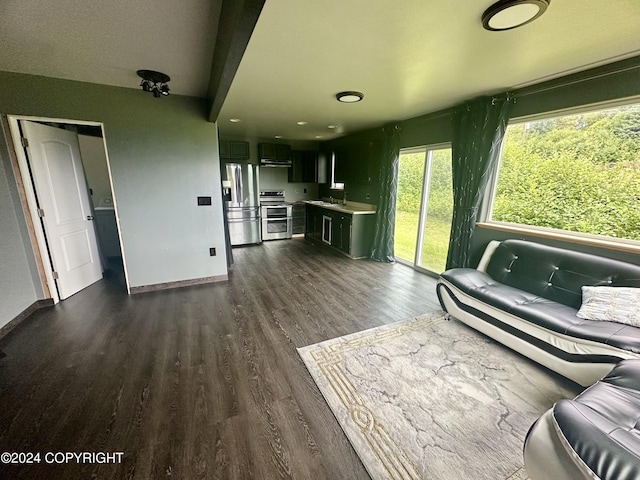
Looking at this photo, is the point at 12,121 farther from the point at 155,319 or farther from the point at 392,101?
the point at 392,101

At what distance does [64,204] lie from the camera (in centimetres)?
316

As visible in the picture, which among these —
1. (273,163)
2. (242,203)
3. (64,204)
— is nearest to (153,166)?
(64,204)

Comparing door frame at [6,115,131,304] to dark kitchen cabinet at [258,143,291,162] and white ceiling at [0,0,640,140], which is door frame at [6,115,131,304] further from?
dark kitchen cabinet at [258,143,291,162]

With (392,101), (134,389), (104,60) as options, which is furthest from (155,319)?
(392,101)

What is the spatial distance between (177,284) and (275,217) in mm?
2946

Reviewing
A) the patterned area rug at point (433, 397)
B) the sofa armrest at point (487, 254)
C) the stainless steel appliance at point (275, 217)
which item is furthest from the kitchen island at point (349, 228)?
the patterned area rug at point (433, 397)

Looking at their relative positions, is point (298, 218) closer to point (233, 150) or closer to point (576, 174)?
point (233, 150)

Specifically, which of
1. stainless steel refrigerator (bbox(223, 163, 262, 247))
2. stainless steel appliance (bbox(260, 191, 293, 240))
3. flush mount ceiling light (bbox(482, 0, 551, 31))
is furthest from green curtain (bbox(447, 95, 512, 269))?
stainless steel refrigerator (bbox(223, 163, 262, 247))

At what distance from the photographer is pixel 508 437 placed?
4.83 ft

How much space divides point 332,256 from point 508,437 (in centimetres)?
377

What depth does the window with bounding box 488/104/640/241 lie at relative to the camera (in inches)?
82.5

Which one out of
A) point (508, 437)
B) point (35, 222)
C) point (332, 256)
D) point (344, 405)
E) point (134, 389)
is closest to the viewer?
point (508, 437)

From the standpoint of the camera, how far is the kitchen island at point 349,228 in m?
4.86

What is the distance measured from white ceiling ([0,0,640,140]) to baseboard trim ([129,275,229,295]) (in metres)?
2.44
